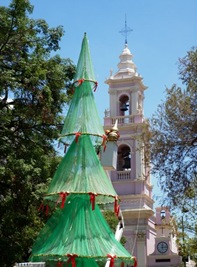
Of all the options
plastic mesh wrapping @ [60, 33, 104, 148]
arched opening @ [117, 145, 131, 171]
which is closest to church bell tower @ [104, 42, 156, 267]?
arched opening @ [117, 145, 131, 171]

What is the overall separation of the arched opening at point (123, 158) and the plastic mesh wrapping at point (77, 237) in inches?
868

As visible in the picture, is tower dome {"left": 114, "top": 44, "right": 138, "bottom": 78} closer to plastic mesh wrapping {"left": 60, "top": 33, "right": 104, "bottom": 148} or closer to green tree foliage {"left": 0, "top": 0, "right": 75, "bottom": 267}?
green tree foliage {"left": 0, "top": 0, "right": 75, "bottom": 267}

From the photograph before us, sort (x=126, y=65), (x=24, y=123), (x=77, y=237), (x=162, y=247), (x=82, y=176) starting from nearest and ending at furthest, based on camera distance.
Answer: (x=77, y=237)
(x=82, y=176)
(x=24, y=123)
(x=162, y=247)
(x=126, y=65)

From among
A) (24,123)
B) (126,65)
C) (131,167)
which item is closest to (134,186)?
(131,167)

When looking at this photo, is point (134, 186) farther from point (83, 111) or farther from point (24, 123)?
point (83, 111)

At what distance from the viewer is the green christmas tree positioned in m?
8.05

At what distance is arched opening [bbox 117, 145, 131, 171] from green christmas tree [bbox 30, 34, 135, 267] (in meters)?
21.4

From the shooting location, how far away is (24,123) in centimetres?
1374

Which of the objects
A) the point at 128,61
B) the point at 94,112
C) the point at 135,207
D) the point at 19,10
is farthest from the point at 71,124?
the point at 128,61

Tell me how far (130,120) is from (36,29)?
17572 mm

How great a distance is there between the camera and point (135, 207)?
3011 centimetres

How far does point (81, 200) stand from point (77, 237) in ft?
2.29

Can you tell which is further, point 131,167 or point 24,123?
point 131,167

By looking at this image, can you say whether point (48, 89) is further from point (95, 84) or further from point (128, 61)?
point (128, 61)
